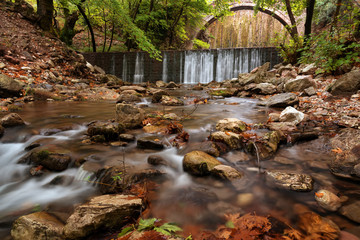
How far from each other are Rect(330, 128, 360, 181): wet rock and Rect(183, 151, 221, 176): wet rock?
1335 millimetres

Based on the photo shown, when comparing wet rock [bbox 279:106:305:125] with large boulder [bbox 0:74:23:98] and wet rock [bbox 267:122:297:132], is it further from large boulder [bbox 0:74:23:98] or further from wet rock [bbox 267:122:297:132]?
large boulder [bbox 0:74:23:98]

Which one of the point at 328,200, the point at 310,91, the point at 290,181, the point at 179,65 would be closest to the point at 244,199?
the point at 290,181

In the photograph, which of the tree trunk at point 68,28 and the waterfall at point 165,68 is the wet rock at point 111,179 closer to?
the waterfall at point 165,68

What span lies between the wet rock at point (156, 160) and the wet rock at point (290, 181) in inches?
47.5

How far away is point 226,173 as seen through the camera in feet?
7.14

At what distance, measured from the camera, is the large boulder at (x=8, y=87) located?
5.54 meters

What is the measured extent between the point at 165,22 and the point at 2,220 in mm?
16372

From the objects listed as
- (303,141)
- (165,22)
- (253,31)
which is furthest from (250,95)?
(253,31)

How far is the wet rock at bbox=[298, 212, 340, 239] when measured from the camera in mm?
1422

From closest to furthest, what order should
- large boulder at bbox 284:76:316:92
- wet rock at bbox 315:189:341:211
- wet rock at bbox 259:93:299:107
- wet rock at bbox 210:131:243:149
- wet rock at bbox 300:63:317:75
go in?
wet rock at bbox 315:189:341:211 → wet rock at bbox 210:131:243:149 → wet rock at bbox 259:93:299:107 → large boulder at bbox 284:76:316:92 → wet rock at bbox 300:63:317:75

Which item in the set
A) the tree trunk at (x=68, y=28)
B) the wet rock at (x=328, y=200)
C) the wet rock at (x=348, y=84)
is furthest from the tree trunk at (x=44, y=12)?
the wet rock at (x=328, y=200)

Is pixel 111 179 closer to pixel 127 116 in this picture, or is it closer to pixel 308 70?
pixel 127 116

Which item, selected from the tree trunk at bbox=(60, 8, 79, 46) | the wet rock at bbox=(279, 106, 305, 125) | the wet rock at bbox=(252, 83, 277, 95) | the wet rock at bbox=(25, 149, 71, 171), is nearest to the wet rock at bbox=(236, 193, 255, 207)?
the wet rock at bbox=(25, 149, 71, 171)

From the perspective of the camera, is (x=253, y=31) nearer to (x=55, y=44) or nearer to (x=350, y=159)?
(x=55, y=44)
